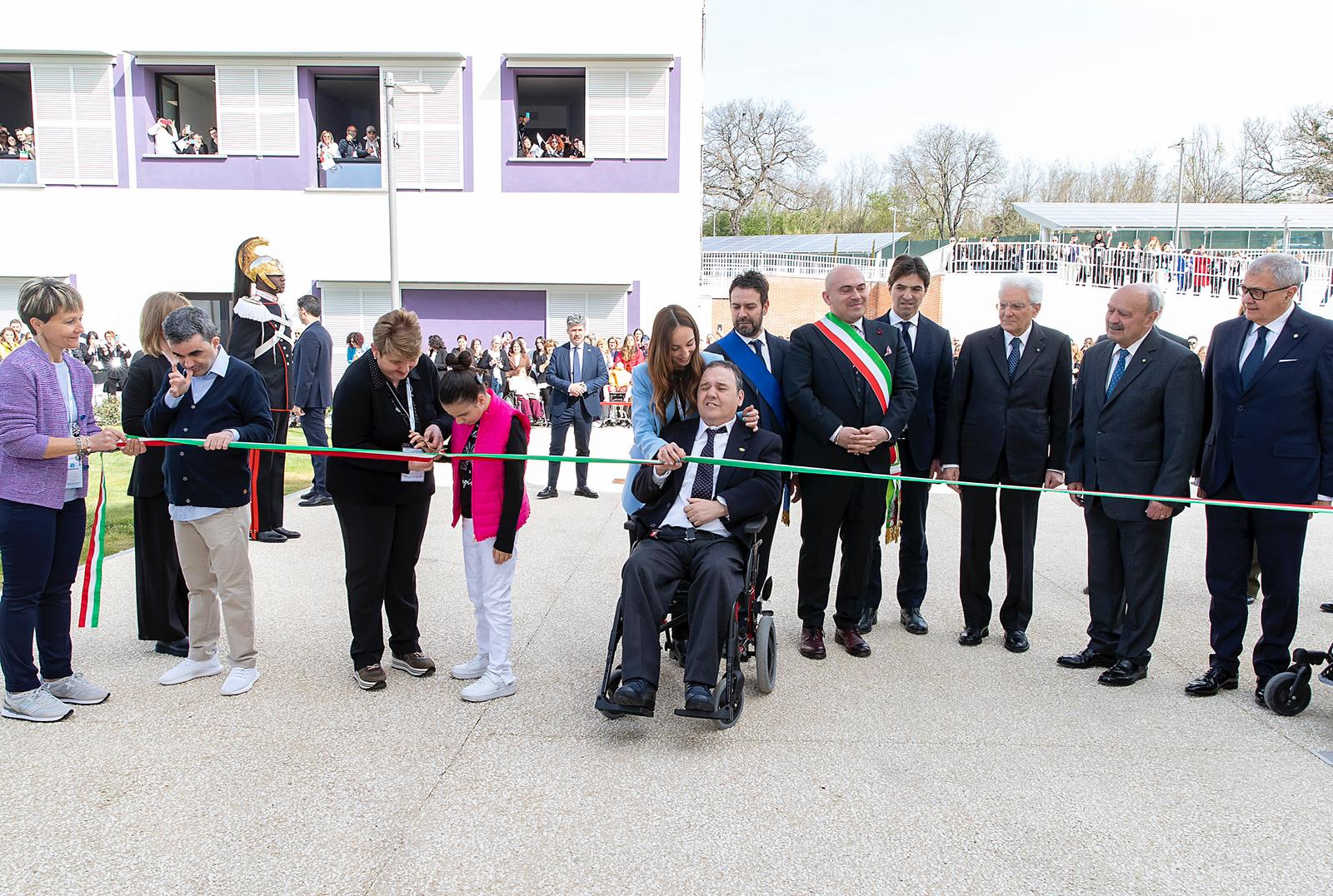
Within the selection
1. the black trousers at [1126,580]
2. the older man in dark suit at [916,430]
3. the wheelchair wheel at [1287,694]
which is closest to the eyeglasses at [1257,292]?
the black trousers at [1126,580]

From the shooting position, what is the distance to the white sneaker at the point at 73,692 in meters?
4.27

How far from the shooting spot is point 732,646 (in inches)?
159

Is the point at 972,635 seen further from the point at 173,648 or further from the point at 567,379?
the point at 567,379

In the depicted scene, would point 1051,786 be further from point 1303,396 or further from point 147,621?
point 147,621

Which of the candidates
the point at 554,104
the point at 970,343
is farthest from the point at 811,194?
the point at 970,343

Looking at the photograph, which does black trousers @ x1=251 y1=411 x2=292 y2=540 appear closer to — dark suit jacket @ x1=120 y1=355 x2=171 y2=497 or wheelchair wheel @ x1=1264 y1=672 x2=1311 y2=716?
dark suit jacket @ x1=120 y1=355 x2=171 y2=497

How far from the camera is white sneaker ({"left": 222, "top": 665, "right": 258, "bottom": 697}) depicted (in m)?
4.44

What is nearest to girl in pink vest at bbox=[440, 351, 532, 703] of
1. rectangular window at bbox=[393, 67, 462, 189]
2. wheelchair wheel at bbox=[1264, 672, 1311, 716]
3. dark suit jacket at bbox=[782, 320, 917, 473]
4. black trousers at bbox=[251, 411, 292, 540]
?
dark suit jacket at bbox=[782, 320, 917, 473]

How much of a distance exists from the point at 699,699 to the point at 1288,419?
3023 millimetres

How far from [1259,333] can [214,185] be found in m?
20.7

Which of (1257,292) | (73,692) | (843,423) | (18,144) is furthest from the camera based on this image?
(18,144)

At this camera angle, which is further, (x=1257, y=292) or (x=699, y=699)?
(x=1257, y=292)

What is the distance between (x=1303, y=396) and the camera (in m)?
4.41

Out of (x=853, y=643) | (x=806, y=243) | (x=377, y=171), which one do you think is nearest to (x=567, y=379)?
(x=853, y=643)
